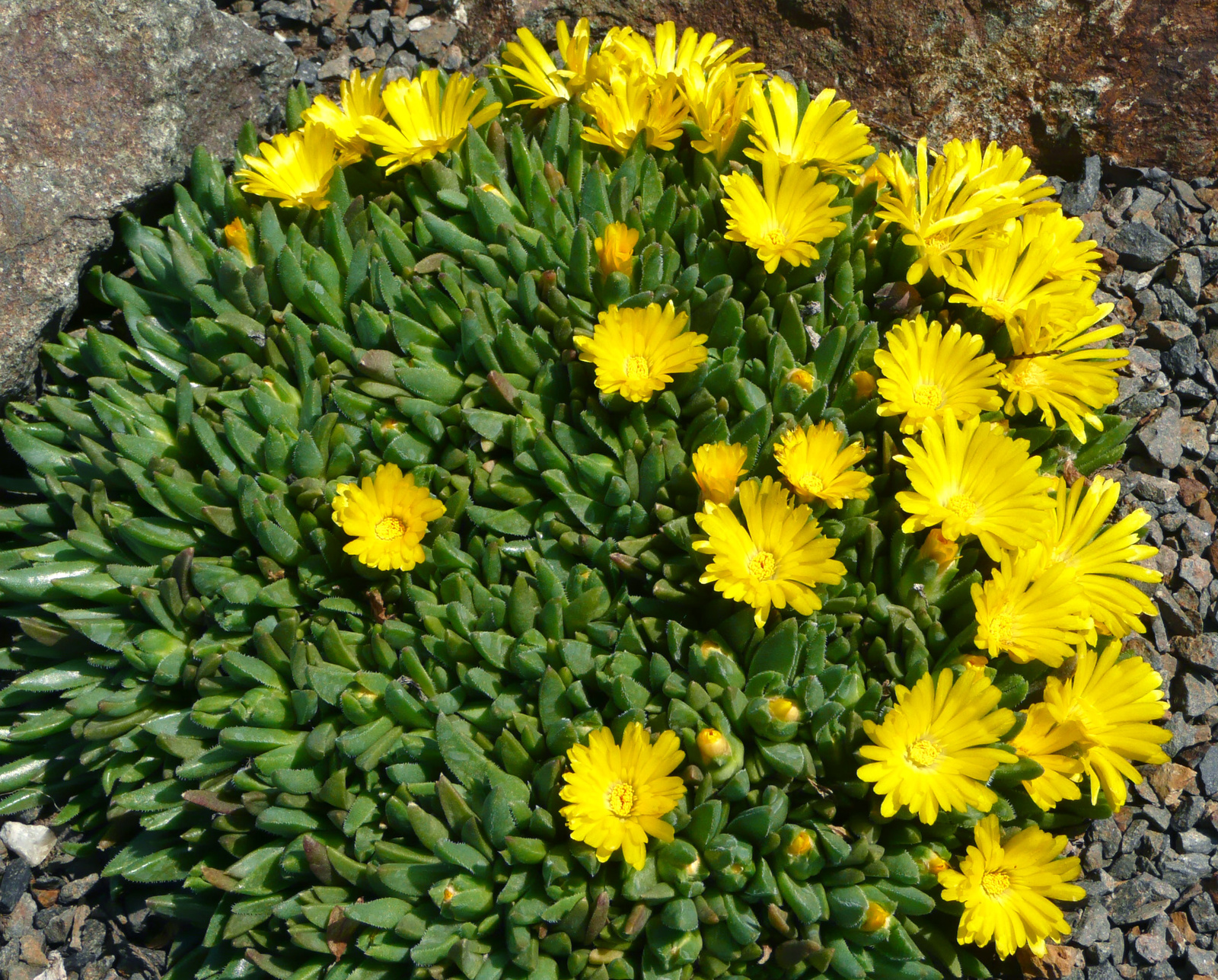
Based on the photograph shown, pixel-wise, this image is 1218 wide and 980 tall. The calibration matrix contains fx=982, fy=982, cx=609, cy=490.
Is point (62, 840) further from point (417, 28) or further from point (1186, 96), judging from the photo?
point (1186, 96)

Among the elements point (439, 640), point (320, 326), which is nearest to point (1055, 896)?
point (439, 640)

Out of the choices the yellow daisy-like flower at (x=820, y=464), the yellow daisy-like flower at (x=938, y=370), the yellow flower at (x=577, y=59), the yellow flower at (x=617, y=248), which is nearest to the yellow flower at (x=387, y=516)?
the yellow flower at (x=617, y=248)

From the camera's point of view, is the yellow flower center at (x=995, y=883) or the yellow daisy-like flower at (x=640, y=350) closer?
the yellow flower center at (x=995, y=883)

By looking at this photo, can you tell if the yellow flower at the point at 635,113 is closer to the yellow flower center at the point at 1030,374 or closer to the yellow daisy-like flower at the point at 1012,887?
the yellow flower center at the point at 1030,374

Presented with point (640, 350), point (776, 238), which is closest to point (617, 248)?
point (640, 350)

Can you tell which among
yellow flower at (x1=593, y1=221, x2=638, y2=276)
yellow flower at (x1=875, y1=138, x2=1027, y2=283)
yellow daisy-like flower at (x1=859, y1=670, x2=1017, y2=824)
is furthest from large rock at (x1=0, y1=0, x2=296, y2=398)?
yellow daisy-like flower at (x1=859, y1=670, x2=1017, y2=824)

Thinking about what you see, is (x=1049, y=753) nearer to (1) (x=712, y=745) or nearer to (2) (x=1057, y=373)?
(1) (x=712, y=745)

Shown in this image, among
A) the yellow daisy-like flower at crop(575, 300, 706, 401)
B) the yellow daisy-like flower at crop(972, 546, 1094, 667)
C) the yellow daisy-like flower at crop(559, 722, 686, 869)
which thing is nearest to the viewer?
the yellow daisy-like flower at crop(559, 722, 686, 869)

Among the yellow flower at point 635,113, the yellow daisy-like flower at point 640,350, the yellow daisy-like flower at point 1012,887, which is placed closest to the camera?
the yellow daisy-like flower at point 1012,887

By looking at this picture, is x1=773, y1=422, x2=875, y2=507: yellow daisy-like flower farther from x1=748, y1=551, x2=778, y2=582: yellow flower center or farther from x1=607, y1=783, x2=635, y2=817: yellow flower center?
x1=607, y1=783, x2=635, y2=817: yellow flower center
